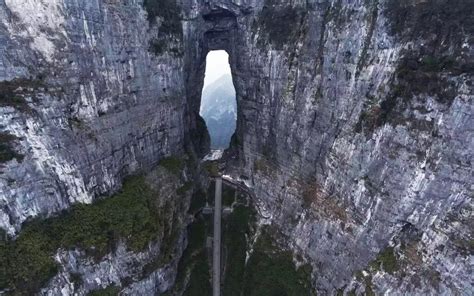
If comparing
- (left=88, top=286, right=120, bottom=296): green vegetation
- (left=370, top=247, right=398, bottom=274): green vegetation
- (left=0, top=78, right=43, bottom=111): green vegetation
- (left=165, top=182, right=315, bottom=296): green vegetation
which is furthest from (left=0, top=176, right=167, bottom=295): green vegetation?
(left=370, top=247, right=398, bottom=274): green vegetation

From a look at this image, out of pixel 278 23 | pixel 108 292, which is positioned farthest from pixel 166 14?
pixel 108 292

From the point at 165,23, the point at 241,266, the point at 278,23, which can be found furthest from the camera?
the point at 165,23

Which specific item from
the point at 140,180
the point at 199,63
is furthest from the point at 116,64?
the point at 199,63

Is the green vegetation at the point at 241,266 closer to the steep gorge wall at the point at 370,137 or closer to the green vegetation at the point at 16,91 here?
the steep gorge wall at the point at 370,137

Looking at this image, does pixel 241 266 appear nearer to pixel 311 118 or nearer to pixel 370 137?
pixel 311 118

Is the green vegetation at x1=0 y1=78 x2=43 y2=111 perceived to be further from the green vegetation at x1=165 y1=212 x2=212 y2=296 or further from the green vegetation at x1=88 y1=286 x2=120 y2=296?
the green vegetation at x1=165 y1=212 x2=212 y2=296

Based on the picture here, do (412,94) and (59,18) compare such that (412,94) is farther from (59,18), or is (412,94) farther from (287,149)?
(59,18)
